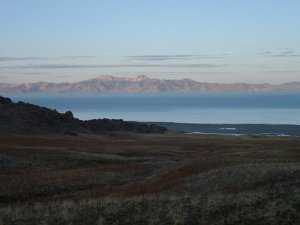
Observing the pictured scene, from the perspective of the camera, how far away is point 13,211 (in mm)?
26484

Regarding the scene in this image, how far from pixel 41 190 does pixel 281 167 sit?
13.3 m

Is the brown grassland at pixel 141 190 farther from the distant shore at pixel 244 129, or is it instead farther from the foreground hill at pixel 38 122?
the distant shore at pixel 244 129

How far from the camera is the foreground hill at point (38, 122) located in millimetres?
93125

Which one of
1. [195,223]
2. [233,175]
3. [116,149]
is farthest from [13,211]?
[116,149]

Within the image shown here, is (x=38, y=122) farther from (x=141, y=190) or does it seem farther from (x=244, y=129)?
(x=141, y=190)

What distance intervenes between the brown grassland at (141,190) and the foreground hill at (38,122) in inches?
1423

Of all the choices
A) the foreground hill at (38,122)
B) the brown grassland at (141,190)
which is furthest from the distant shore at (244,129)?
the brown grassland at (141,190)

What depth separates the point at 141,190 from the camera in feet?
113

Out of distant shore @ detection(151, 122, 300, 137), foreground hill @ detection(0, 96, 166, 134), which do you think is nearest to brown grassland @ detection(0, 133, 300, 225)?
foreground hill @ detection(0, 96, 166, 134)

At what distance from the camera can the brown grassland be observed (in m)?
23.4

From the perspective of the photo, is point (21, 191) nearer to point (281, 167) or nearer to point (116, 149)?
point (281, 167)

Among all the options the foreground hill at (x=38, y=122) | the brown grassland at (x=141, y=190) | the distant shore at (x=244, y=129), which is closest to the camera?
the brown grassland at (x=141, y=190)

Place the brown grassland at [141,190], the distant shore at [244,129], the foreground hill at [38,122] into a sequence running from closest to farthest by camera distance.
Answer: the brown grassland at [141,190] < the foreground hill at [38,122] < the distant shore at [244,129]

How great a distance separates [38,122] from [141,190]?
6666 cm
